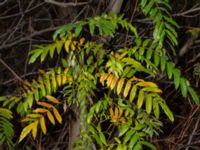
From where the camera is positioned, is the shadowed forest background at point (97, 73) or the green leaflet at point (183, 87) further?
the shadowed forest background at point (97, 73)

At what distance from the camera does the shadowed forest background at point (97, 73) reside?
1614 mm

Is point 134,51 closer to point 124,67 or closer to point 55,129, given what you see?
point 124,67

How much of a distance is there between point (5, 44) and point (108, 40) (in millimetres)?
1047

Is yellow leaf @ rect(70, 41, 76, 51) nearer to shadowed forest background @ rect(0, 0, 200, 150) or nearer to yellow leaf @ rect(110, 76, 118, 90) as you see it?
shadowed forest background @ rect(0, 0, 200, 150)

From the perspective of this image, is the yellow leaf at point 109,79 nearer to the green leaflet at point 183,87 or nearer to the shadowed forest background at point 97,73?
the shadowed forest background at point 97,73

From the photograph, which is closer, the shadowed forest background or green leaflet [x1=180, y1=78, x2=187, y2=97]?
green leaflet [x1=180, y1=78, x2=187, y2=97]

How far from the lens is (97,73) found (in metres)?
1.66

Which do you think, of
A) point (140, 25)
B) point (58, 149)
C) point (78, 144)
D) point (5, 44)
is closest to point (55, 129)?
point (58, 149)

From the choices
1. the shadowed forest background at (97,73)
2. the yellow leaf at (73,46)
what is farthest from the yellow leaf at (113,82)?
the yellow leaf at (73,46)

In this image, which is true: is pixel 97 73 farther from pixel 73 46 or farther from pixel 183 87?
pixel 183 87

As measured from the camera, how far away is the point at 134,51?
1.65 metres

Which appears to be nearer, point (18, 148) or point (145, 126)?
point (145, 126)

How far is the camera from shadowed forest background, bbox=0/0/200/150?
161 centimetres

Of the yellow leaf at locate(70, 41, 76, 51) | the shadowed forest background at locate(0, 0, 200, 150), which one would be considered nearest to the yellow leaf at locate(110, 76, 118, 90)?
the shadowed forest background at locate(0, 0, 200, 150)
